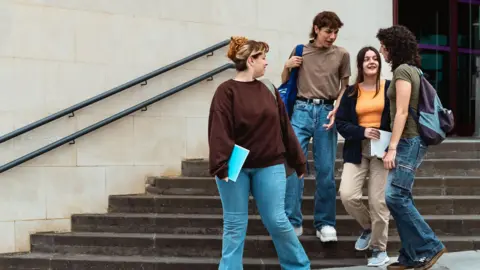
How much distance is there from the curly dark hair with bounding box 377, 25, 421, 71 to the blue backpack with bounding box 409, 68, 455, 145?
0.21 m

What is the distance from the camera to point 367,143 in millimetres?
4863

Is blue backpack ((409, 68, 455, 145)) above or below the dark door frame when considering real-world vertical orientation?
below

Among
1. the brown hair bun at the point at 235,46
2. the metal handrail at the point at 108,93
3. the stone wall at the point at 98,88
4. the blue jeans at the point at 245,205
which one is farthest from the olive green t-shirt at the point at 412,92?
the stone wall at the point at 98,88

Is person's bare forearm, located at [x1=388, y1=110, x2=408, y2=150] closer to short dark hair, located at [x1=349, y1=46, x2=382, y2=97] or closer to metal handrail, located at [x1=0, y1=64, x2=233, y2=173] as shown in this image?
short dark hair, located at [x1=349, y1=46, x2=382, y2=97]

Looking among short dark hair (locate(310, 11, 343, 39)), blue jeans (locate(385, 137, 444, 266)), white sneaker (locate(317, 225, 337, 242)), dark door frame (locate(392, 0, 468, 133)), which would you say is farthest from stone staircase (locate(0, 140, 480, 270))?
dark door frame (locate(392, 0, 468, 133))

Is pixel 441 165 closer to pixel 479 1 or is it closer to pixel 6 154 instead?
pixel 6 154

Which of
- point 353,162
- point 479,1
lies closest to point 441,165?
point 353,162

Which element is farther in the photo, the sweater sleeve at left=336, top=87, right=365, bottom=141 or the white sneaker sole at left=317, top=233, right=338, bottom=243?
the white sneaker sole at left=317, top=233, right=338, bottom=243

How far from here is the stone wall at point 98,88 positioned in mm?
6191

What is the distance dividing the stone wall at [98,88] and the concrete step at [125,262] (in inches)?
16.5

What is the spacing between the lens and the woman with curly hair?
14.7 ft

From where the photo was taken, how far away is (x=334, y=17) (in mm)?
5121

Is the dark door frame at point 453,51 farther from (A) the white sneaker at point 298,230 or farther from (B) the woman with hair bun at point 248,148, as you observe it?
(B) the woman with hair bun at point 248,148

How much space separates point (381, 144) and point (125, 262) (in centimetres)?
245
